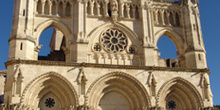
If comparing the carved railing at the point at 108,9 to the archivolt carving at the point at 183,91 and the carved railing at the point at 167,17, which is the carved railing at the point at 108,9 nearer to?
the carved railing at the point at 167,17

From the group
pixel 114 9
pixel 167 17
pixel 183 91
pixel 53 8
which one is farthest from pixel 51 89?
pixel 167 17

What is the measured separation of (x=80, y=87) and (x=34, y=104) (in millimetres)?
2686

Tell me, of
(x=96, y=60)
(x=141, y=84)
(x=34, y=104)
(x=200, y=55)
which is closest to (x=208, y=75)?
(x=200, y=55)

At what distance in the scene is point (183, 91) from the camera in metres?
19.6

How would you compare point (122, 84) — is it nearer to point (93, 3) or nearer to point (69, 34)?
point (69, 34)

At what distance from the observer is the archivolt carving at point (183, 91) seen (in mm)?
18891

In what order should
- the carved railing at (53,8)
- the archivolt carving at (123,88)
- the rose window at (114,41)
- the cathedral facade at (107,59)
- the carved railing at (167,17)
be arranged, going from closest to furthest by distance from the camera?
the cathedral facade at (107,59) → the archivolt carving at (123,88) → the carved railing at (53,8) → the rose window at (114,41) → the carved railing at (167,17)

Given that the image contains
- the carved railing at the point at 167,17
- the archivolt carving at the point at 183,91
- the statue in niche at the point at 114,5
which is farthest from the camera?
the carved railing at the point at 167,17

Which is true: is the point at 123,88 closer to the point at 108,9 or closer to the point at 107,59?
the point at 107,59

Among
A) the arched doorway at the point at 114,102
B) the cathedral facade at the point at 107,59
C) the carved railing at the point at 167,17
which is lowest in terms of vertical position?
the arched doorway at the point at 114,102

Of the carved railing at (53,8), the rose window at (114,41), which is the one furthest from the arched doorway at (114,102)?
the carved railing at (53,8)

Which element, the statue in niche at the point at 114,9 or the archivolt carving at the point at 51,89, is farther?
the statue in niche at the point at 114,9

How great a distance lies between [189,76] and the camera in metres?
19.6

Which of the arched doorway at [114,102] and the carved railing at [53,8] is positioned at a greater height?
the carved railing at [53,8]
